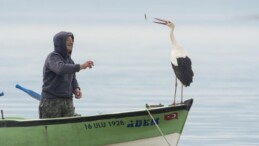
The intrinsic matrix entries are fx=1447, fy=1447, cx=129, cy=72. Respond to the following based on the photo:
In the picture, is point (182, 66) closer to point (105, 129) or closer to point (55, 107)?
point (105, 129)

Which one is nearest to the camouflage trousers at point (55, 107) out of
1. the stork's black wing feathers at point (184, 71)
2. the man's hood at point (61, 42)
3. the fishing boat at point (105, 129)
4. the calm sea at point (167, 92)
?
the fishing boat at point (105, 129)

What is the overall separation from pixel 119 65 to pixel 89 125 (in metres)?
30.7

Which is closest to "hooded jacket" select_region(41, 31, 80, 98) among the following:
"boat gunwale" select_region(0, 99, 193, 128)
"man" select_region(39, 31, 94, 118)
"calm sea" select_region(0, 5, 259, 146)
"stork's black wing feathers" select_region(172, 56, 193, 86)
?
"man" select_region(39, 31, 94, 118)

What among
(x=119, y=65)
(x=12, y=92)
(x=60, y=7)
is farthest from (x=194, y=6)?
(x=12, y=92)

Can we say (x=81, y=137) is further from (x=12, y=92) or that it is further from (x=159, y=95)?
(x=12, y=92)

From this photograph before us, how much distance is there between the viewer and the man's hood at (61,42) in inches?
607

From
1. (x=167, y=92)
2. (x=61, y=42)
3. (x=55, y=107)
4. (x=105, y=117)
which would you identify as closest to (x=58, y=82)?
(x=55, y=107)

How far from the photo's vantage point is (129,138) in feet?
51.2

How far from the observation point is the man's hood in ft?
50.6

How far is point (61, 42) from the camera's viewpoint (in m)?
15.5

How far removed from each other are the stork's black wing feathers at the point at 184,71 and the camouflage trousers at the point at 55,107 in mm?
1340

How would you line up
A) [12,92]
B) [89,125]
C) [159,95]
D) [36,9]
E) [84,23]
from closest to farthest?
[89,125] → [159,95] → [12,92] → [84,23] → [36,9]

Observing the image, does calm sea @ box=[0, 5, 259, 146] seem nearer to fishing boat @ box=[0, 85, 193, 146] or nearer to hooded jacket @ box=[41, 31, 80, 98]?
fishing boat @ box=[0, 85, 193, 146]

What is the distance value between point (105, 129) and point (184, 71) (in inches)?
52.9
